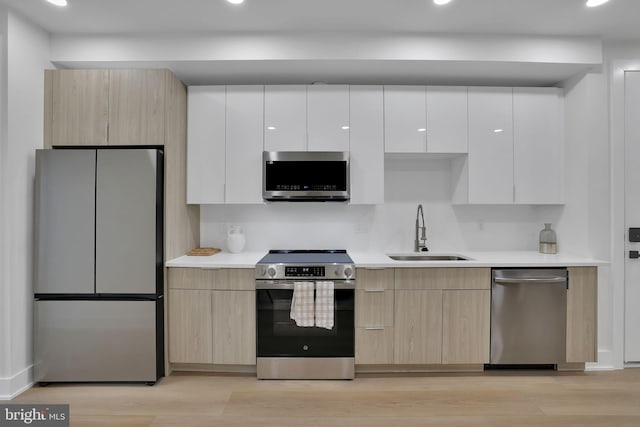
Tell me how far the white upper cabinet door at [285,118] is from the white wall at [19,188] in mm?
1696

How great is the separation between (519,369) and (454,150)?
1.87m

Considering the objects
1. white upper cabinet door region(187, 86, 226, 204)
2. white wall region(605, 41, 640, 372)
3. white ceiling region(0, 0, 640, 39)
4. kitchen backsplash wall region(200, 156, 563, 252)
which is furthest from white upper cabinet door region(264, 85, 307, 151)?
white wall region(605, 41, 640, 372)

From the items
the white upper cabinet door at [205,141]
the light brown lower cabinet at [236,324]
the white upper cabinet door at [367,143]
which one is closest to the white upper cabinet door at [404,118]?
the white upper cabinet door at [367,143]

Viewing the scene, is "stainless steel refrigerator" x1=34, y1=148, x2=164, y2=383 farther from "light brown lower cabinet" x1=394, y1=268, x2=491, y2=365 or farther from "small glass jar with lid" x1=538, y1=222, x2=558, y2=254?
"small glass jar with lid" x1=538, y1=222, x2=558, y2=254

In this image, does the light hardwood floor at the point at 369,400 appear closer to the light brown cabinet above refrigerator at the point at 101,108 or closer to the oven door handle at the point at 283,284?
the oven door handle at the point at 283,284

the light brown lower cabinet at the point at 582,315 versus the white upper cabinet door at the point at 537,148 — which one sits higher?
the white upper cabinet door at the point at 537,148

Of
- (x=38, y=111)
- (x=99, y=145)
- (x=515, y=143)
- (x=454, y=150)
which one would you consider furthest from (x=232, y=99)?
(x=515, y=143)

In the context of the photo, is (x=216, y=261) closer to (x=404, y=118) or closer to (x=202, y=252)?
(x=202, y=252)

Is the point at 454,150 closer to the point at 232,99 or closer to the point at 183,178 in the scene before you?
the point at 232,99

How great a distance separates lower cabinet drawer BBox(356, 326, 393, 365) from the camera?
2791 millimetres

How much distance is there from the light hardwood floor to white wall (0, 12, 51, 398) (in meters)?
0.32

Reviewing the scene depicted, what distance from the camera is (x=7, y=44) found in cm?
245

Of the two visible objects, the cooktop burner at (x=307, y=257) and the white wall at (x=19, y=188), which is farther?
the cooktop burner at (x=307, y=257)

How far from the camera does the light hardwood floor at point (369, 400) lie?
88.7 inches
